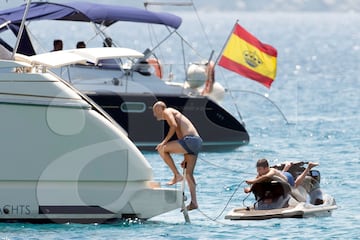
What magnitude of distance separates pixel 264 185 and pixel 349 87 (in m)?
35.2

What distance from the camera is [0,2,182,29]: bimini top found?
26.3 m

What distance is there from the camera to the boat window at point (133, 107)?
26625 mm

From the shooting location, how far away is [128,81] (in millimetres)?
26875

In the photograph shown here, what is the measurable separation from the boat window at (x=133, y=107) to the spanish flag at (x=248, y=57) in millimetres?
2277

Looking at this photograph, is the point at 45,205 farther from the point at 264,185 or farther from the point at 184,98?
the point at 184,98

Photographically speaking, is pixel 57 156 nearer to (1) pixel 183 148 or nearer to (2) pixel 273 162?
(1) pixel 183 148

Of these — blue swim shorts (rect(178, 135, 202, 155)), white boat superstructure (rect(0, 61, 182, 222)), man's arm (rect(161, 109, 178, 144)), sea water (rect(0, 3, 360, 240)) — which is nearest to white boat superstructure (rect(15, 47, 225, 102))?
sea water (rect(0, 3, 360, 240))

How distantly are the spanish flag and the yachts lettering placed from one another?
12080 millimetres

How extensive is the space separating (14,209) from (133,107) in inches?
408

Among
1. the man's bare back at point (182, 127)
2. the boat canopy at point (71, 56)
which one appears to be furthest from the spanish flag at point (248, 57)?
the man's bare back at point (182, 127)

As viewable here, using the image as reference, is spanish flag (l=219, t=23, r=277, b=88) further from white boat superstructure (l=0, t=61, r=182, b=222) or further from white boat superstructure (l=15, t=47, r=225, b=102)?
white boat superstructure (l=0, t=61, r=182, b=222)

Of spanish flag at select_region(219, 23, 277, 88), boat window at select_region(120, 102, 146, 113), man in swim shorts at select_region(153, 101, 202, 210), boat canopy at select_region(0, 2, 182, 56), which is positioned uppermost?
boat canopy at select_region(0, 2, 182, 56)

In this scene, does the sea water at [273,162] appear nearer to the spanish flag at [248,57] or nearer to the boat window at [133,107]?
the spanish flag at [248,57]

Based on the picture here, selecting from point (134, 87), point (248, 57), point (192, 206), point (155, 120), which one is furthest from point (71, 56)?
point (248, 57)
